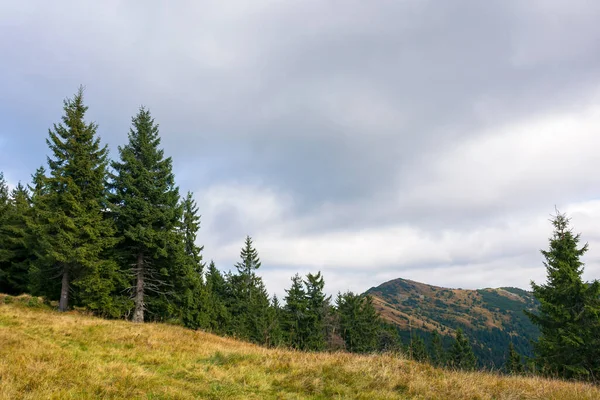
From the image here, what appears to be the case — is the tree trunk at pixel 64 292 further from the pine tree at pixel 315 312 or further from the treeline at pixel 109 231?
the pine tree at pixel 315 312

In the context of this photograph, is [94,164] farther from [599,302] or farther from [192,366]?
[599,302]

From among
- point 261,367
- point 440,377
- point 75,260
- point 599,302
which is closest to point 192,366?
point 261,367

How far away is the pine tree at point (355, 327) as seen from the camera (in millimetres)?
56344

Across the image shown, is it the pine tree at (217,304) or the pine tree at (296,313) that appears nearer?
the pine tree at (217,304)

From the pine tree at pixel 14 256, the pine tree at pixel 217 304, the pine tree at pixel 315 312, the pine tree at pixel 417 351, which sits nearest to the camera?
the pine tree at pixel 417 351

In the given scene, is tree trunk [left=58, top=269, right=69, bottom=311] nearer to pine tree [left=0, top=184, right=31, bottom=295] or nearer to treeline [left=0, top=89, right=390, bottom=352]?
treeline [left=0, top=89, right=390, bottom=352]

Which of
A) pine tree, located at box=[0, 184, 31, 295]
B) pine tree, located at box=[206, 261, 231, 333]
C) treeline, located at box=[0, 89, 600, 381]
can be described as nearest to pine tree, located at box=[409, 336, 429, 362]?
treeline, located at box=[0, 89, 600, 381]

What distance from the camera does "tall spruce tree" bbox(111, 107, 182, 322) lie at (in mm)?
23078

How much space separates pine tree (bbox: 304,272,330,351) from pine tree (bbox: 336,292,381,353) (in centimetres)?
576

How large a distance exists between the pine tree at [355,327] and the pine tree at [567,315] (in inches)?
1390

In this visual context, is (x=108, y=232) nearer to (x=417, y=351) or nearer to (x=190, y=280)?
(x=190, y=280)

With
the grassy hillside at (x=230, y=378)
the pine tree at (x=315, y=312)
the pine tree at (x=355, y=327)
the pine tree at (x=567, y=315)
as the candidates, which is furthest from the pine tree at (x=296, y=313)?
the grassy hillside at (x=230, y=378)

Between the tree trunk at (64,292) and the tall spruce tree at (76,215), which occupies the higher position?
the tall spruce tree at (76,215)

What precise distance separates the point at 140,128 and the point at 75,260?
11467mm
